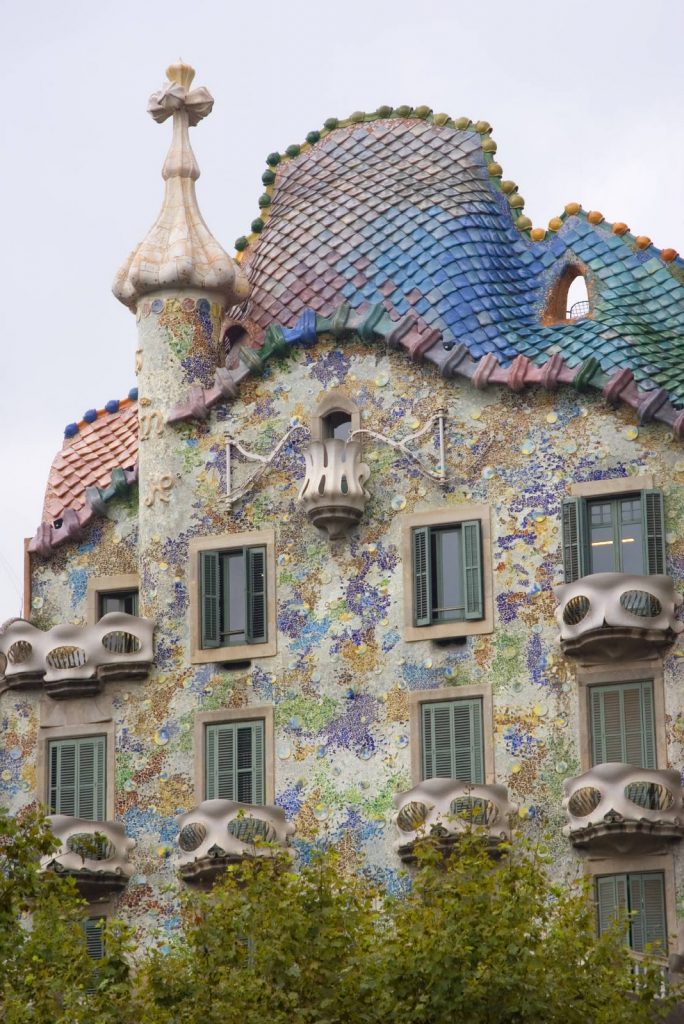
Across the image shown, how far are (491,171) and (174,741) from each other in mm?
9954

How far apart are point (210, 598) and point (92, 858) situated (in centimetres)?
412

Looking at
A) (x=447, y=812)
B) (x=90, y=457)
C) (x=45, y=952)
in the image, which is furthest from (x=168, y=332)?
(x=45, y=952)

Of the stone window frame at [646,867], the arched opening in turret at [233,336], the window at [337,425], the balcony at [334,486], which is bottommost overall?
the stone window frame at [646,867]

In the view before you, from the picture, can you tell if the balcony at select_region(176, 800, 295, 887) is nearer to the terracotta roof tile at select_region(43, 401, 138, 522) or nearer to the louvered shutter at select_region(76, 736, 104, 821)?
the louvered shutter at select_region(76, 736, 104, 821)

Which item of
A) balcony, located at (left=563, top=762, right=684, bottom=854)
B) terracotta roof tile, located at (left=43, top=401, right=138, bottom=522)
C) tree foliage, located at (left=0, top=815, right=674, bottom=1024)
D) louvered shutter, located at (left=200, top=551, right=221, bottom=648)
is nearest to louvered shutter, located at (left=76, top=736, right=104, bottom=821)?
louvered shutter, located at (left=200, top=551, right=221, bottom=648)

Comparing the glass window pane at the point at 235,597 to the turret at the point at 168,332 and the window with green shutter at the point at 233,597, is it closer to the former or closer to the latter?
the window with green shutter at the point at 233,597

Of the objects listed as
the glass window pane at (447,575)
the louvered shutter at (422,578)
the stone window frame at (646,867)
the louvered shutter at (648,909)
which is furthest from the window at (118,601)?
the louvered shutter at (648,909)

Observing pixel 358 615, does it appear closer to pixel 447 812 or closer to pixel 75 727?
pixel 447 812

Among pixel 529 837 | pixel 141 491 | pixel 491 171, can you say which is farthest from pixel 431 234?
pixel 529 837

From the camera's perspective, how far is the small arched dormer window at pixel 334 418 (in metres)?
51.5

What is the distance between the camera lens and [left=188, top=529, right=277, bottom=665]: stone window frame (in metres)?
51.0

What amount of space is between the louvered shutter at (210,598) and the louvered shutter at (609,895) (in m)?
6.80

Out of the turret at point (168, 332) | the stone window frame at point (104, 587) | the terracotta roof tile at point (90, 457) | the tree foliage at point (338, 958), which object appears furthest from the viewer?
the terracotta roof tile at point (90, 457)

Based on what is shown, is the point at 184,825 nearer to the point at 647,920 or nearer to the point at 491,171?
the point at 647,920
